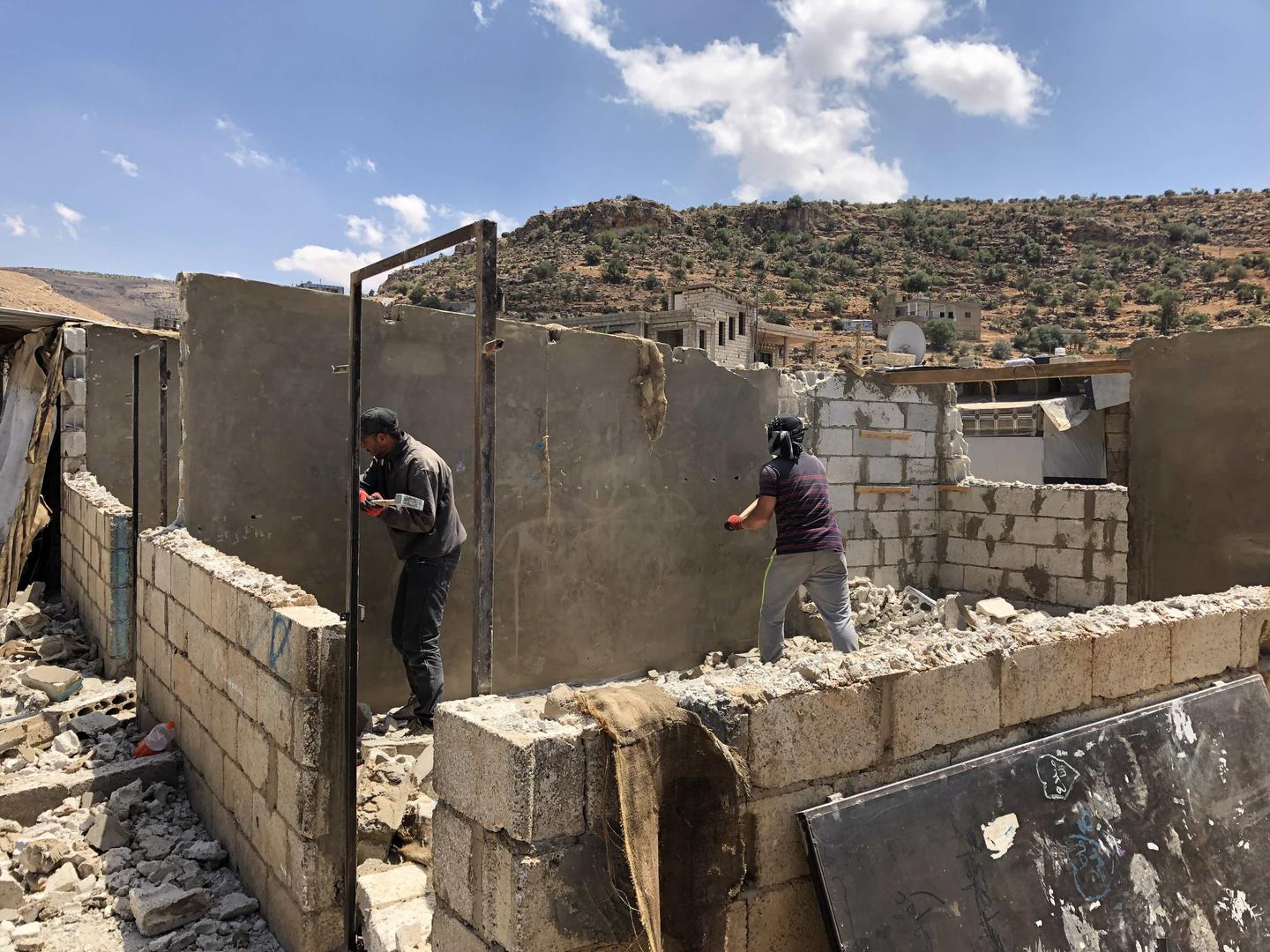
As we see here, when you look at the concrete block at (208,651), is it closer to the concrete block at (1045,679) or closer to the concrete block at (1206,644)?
the concrete block at (1045,679)

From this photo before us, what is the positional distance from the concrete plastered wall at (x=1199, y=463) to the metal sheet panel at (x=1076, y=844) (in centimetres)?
303

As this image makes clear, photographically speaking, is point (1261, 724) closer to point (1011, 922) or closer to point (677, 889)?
point (1011, 922)

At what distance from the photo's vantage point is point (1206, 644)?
153 inches

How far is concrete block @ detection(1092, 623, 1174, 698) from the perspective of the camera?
133 inches

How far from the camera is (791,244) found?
198ft

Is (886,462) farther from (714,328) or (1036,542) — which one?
(714,328)

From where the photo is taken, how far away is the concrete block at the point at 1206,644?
12.3ft

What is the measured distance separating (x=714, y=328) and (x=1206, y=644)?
2852 centimetres

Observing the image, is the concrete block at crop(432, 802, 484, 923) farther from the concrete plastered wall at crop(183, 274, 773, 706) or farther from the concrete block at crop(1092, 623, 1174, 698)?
the concrete plastered wall at crop(183, 274, 773, 706)

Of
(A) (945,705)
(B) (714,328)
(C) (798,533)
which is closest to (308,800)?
(A) (945,705)

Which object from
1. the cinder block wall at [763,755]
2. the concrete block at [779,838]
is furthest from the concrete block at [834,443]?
the concrete block at [779,838]

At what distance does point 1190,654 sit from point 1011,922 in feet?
6.28

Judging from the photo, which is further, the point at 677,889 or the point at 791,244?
the point at 791,244

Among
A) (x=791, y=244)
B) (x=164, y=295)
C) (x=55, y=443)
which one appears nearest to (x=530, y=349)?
(x=55, y=443)
